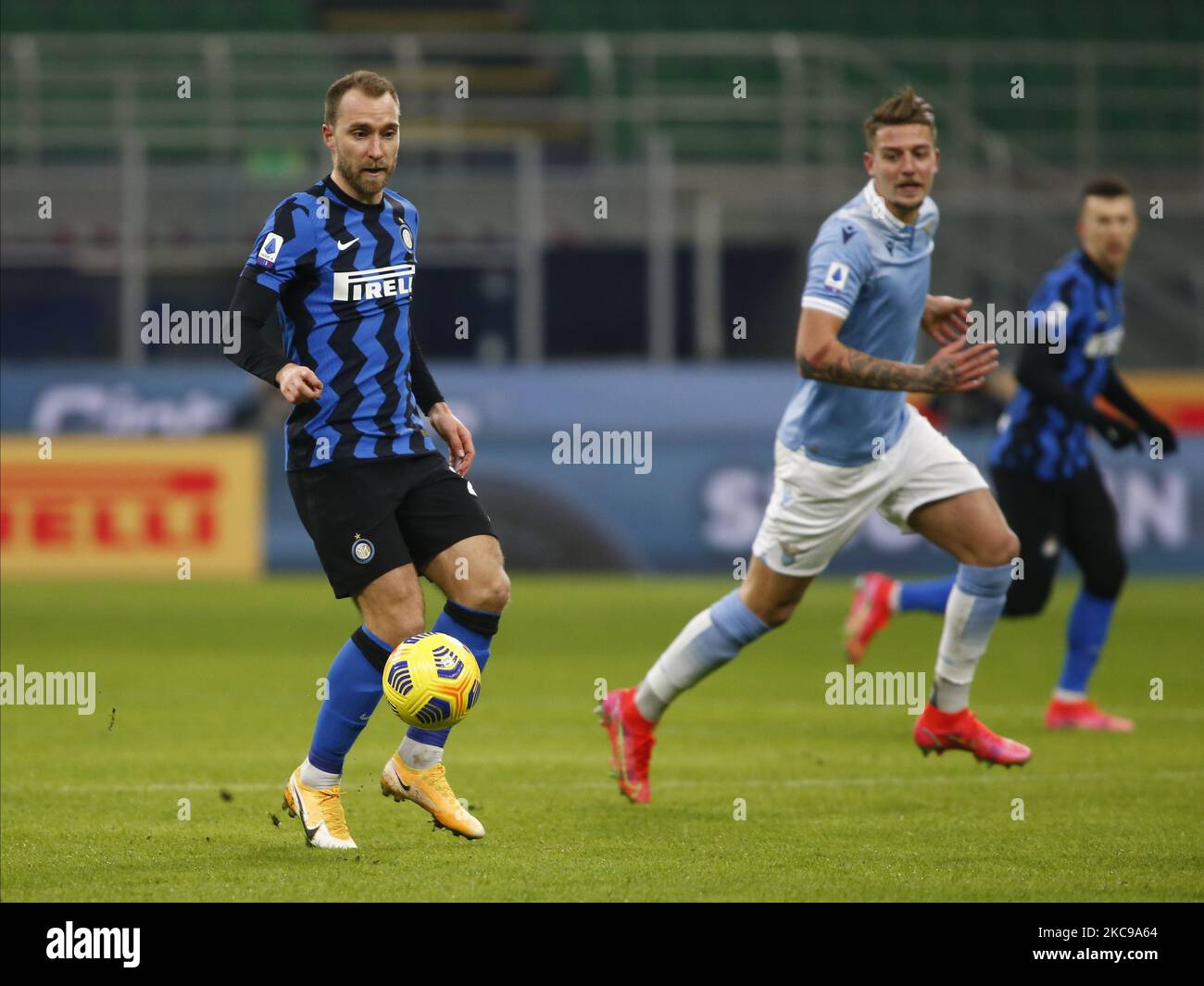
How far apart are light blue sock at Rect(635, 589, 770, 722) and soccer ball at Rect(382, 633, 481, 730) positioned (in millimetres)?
1347

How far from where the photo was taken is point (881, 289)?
6.45 metres

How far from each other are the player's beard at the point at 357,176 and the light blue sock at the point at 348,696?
4.11 feet

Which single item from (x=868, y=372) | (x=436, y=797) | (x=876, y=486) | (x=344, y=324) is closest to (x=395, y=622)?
(x=436, y=797)

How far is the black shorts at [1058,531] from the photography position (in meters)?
8.53

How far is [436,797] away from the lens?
5688mm

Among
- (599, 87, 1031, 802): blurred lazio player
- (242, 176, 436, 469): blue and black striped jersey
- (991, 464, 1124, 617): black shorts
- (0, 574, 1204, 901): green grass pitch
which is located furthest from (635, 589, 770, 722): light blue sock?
(991, 464, 1124, 617): black shorts

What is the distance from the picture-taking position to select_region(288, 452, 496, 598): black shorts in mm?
5469

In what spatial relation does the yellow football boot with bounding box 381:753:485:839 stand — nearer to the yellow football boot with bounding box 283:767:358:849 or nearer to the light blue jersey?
the yellow football boot with bounding box 283:767:358:849

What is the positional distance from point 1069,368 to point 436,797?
4145 millimetres

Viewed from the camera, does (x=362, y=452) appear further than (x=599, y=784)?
No

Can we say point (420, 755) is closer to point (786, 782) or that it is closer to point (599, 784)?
point (599, 784)

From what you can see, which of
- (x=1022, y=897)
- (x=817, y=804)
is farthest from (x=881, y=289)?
(x=1022, y=897)

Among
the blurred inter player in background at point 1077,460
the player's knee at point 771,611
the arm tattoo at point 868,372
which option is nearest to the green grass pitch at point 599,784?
the blurred inter player in background at point 1077,460

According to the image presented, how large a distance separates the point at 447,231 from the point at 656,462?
10.5 feet
